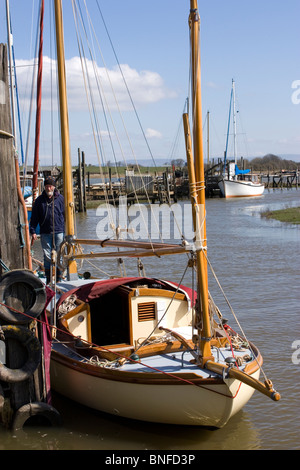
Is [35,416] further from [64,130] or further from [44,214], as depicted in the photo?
[64,130]

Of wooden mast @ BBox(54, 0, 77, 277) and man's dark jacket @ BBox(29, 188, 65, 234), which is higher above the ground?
wooden mast @ BBox(54, 0, 77, 277)

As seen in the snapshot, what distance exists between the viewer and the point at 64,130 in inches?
397

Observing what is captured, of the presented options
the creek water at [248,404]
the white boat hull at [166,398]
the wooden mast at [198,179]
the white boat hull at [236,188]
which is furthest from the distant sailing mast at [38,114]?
the white boat hull at [236,188]

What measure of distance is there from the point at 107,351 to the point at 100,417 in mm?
950

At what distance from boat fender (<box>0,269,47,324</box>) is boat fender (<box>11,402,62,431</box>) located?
A: 1.05 meters

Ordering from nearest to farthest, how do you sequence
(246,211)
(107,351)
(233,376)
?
(233,376) → (107,351) → (246,211)

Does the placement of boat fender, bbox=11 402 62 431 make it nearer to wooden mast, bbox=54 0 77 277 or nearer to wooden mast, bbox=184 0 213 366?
wooden mast, bbox=184 0 213 366

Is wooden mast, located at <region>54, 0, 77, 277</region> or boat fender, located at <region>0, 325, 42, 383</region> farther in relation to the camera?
wooden mast, located at <region>54, 0, 77, 277</region>

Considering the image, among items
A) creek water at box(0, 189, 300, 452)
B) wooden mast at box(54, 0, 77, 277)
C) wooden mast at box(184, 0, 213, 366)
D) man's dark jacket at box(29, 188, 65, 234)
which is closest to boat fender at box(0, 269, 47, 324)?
creek water at box(0, 189, 300, 452)

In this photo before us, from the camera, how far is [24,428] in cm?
700

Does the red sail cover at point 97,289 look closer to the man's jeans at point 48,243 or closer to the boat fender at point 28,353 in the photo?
the boat fender at point 28,353

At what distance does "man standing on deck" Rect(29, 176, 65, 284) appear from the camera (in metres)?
10.3
